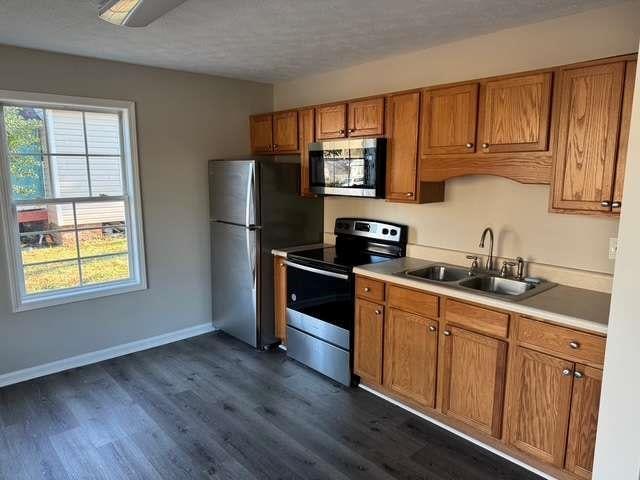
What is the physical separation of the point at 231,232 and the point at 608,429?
2.96 metres

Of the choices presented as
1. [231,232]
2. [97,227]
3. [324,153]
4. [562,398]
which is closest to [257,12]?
[324,153]

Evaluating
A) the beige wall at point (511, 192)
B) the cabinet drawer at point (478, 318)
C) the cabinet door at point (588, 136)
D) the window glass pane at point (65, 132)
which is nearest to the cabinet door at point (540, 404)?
the cabinet drawer at point (478, 318)

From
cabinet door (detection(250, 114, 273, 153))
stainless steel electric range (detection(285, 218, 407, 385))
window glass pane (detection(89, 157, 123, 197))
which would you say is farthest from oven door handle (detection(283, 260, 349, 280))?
window glass pane (detection(89, 157, 123, 197))

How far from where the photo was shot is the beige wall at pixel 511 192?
7.79ft

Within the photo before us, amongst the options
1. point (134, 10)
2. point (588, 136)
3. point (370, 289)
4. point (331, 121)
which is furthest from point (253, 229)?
point (588, 136)

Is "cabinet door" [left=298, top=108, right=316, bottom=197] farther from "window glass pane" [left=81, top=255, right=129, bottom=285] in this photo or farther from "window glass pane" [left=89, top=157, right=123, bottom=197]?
"window glass pane" [left=81, top=255, right=129, bottom=285]

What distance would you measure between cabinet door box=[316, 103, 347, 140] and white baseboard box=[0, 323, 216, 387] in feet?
7.12

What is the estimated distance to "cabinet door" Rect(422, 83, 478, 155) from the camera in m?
2.58

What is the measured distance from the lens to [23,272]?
10.8 feet

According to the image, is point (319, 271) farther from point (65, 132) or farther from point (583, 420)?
Answer: point (65, 132)

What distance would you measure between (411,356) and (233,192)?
2.00m

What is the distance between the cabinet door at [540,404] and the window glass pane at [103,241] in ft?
10.3

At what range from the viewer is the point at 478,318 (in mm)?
2383

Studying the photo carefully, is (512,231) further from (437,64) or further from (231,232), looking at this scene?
(231,232)
